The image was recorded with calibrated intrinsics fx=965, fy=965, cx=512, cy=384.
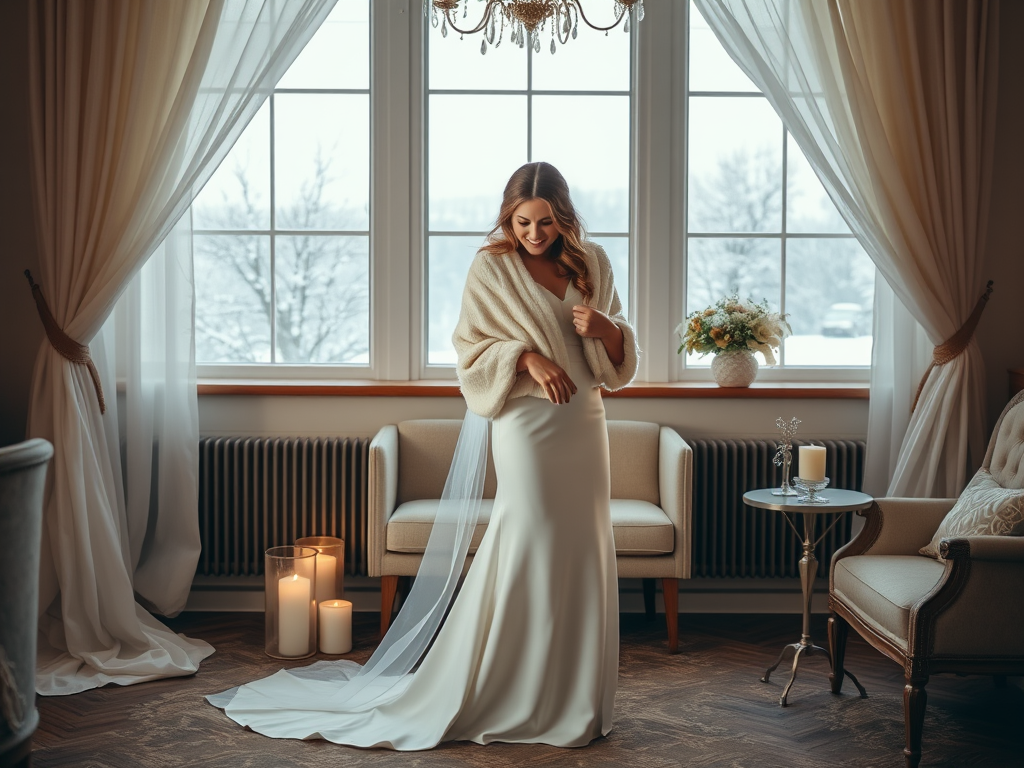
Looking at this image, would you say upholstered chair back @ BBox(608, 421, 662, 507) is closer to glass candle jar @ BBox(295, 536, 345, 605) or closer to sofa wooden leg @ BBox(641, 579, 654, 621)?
sofa wooden leg @ BBox(641, 579, 654, 621)

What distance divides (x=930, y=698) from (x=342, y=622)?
2.03 meters

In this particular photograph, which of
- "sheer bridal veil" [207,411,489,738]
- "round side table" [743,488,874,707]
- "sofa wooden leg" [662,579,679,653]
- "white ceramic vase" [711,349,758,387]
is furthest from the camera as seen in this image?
"white ceramic vase" [711,349,758,387]

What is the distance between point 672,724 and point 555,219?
1556 millimetres

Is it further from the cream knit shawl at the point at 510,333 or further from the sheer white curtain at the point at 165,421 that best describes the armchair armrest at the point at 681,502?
the sheer white curtain at the point at 165,421

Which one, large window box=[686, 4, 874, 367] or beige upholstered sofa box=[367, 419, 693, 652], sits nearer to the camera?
beige upholstered sofa box=[367, 419, 693, 652]

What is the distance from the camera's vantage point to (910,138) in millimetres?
3770

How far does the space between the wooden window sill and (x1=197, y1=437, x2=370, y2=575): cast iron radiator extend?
0.20 m

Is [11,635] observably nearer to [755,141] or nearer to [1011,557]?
[1011,557]

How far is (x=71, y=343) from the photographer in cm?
356

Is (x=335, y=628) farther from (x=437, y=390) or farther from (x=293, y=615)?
(x=437, y=390)

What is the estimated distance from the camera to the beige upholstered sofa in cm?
352

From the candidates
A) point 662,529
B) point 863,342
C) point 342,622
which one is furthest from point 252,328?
point 863,342

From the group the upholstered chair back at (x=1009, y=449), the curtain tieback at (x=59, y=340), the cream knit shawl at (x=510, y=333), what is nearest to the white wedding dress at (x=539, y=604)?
the cream knit shawl at (x=510, y=333)

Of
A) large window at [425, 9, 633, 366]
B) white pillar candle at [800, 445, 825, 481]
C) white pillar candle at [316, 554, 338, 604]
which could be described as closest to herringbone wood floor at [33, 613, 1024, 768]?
white pillar candle at [316, 554, 338, 604]
